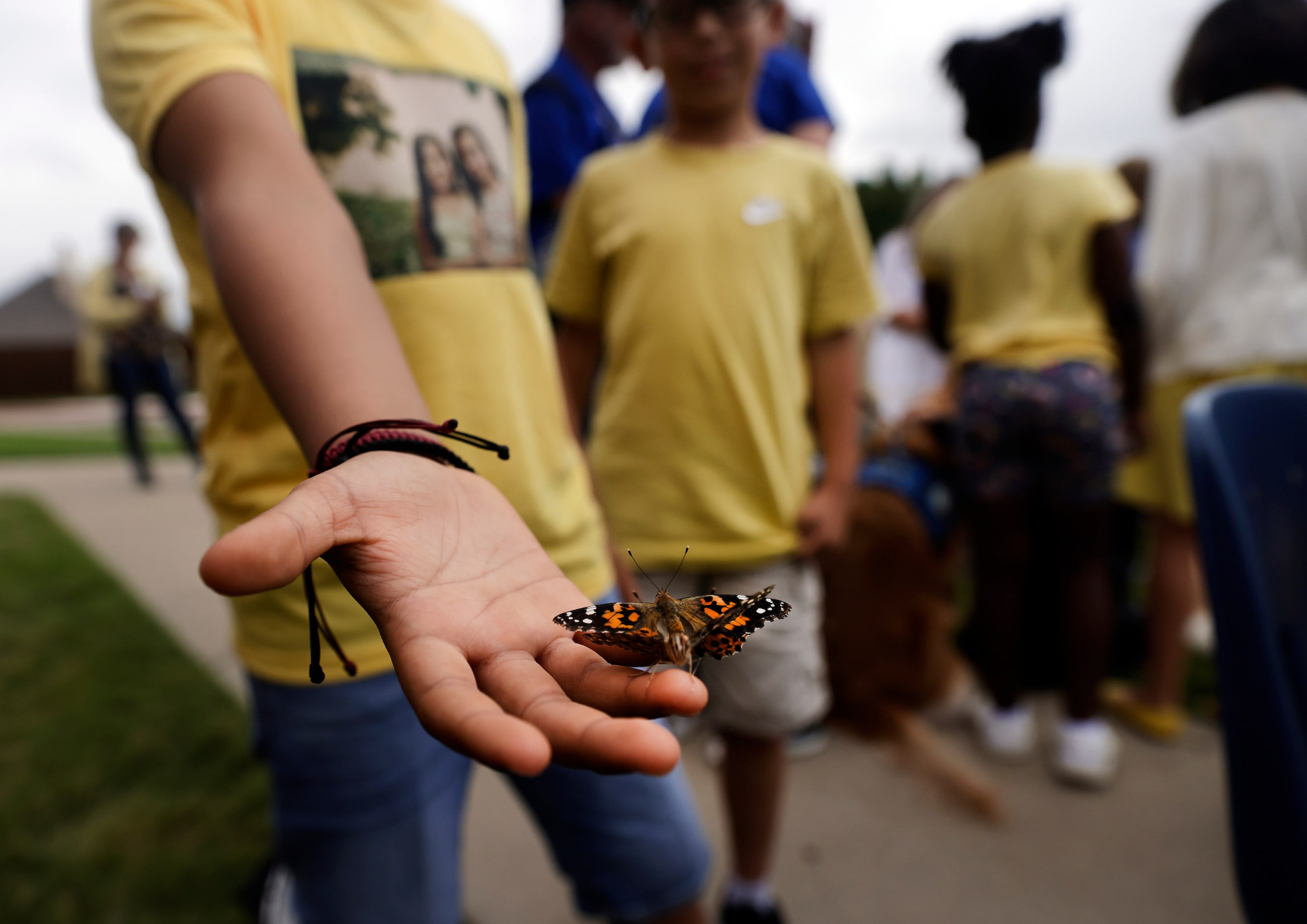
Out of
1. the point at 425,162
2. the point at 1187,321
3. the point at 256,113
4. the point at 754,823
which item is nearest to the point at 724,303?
the point at 425,162

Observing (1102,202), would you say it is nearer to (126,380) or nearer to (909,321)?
(909,321)

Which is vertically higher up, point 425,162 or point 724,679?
point 425,162

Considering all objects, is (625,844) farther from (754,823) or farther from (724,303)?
(724,303)

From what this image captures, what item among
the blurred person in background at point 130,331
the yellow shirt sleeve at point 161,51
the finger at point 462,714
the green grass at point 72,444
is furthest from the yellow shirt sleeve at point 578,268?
the green grass at point 72,444

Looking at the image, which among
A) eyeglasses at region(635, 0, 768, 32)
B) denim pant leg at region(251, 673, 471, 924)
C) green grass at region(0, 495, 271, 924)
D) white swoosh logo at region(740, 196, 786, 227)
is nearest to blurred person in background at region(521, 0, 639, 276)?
eyeglasses at region(635, 0, 768, 32)

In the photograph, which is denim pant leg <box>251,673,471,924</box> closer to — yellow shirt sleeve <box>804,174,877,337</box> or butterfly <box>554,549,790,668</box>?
butterfly <box>554,549,790,668</box>

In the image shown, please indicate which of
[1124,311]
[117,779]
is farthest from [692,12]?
[117,779]

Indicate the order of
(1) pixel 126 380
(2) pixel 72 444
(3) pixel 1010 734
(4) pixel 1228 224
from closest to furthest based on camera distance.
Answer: (4) pixel 1228 224 < (3) pixel 1010 734 < (1) pixel 126 380 < (2) pixel 72 444
